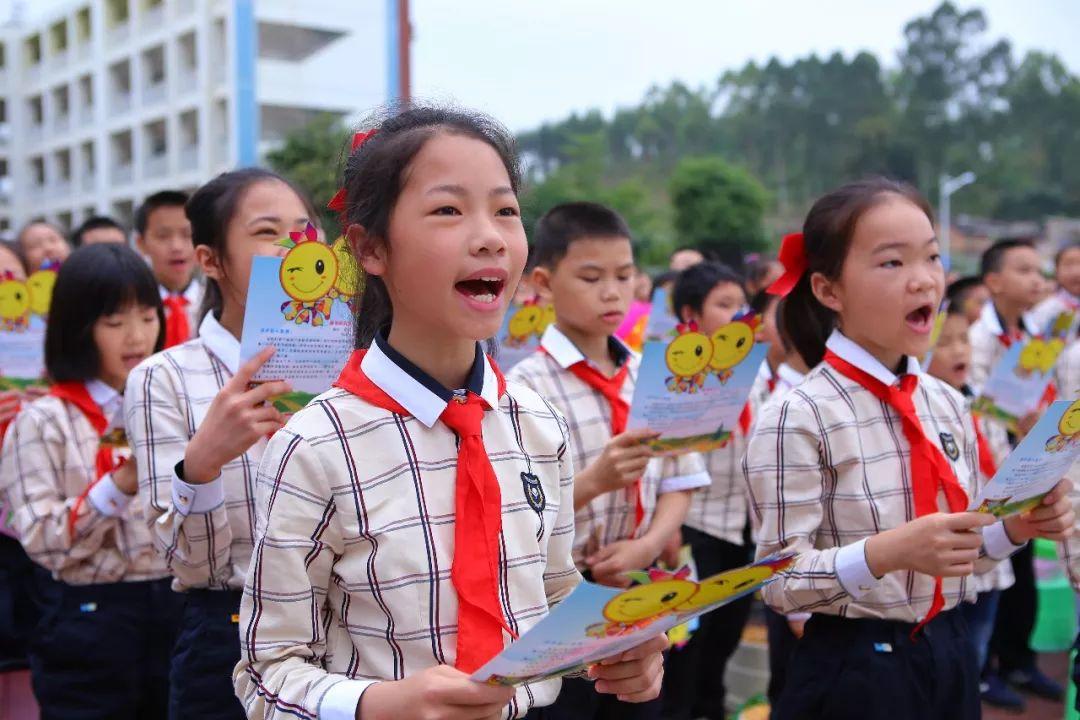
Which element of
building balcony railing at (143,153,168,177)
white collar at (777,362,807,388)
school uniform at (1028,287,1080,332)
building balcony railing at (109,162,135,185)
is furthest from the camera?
building balcony railing at (109,162,135,185)

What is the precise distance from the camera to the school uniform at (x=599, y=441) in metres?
2.73

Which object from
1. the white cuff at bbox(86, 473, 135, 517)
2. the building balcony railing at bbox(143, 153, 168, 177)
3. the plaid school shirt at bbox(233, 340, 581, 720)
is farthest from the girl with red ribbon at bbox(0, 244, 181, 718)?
the building balcony railing at bbox(143, 153, 168, 177)

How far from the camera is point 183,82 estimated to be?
87.8ft

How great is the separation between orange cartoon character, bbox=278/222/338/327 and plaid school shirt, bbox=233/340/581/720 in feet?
1.31

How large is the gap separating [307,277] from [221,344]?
1.67ft

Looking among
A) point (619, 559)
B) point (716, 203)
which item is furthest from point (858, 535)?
point (716, 203)

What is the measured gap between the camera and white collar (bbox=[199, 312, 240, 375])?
2.22 m

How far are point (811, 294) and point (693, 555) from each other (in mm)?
1662

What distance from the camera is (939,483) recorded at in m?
2.12

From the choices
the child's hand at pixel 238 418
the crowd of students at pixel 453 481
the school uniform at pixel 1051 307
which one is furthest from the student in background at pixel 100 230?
the school uniform at pixel 1051 307

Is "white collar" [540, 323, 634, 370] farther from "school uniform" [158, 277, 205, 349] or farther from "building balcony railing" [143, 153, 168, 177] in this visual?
"building balcony railing" [143, 153, 168, 177]

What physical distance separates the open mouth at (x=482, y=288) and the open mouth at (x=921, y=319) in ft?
3.55

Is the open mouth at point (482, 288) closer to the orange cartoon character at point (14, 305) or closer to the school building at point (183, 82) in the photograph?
the orange cartoon character at point (14, 305)

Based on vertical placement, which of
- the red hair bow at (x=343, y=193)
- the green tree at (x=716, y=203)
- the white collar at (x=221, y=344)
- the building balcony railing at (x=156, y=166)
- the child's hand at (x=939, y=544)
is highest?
the building balcony railing at (x=156, y=166)
